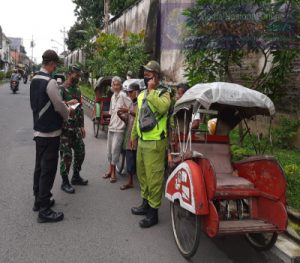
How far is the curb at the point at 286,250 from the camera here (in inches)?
150

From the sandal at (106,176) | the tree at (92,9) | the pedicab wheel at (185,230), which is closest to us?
the pedicab wheel at (185,230)

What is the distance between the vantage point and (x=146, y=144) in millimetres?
4797

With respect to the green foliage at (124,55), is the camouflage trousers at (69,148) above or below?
below

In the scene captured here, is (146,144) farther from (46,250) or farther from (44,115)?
(46,250)


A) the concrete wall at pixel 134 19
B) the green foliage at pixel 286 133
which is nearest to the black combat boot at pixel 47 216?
the green foliage at pixel 286 133

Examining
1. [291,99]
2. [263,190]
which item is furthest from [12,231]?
[291,99]

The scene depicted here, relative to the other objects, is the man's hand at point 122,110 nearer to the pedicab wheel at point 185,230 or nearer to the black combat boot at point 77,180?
the black combat boot at point 77,180

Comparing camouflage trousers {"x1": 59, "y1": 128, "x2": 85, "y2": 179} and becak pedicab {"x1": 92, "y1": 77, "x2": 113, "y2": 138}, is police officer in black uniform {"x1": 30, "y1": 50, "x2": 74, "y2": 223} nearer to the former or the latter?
camouflage trousers {"x1": 59, "y1": 128, "x2": 85, "y2": 179}

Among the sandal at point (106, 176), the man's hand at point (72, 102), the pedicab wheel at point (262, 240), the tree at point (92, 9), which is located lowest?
the sandal at point (106, 176)

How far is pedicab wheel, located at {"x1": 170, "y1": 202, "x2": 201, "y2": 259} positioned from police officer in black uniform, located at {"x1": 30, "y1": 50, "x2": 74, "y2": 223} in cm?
157

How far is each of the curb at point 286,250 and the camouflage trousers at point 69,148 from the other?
3.37 meters

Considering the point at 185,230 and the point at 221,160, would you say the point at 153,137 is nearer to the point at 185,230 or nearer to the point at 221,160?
the point at 221,160

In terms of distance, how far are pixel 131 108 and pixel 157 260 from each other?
3136mm

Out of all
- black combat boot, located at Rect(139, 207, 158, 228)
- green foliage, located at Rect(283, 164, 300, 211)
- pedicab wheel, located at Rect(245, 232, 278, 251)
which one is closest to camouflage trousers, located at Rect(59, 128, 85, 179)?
black combat boot, located at Rect(139, 207, 158, 228)
